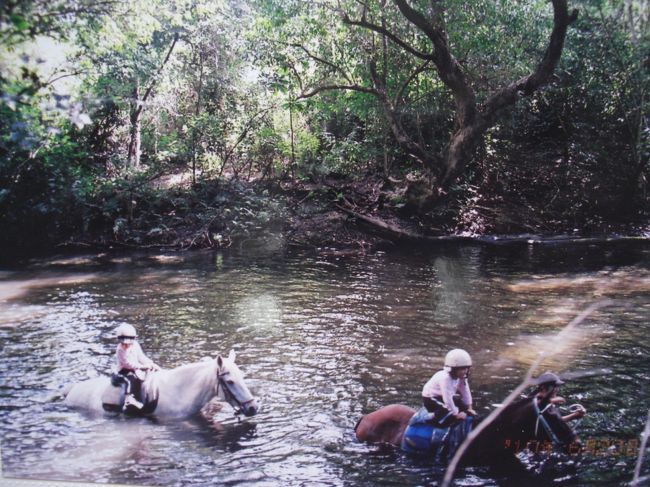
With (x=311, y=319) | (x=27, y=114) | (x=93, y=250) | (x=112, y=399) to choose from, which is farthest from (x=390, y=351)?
(x=27, y=114)

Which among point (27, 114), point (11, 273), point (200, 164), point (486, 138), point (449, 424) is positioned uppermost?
point (486, 138)

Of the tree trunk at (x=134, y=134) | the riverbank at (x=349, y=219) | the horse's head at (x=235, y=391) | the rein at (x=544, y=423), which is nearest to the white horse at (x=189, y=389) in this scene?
the horse's head at (x=235, y=391)

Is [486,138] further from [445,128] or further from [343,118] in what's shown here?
[343,118]

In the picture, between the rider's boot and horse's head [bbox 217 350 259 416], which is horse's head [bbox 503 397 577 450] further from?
the rider's boot

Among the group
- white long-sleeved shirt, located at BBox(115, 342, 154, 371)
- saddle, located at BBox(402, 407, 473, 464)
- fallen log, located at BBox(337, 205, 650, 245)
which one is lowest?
saddle, located at BBox(402, 407, 473, 464)

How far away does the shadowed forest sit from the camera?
8.98 meters

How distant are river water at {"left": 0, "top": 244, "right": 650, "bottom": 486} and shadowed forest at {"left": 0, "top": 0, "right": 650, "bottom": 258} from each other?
3.03 ft

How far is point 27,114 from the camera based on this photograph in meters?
2.69

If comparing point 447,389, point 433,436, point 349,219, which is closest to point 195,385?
point 433,436

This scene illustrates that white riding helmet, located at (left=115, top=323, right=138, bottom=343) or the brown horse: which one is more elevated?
white riding helmet, located at (left=115, top=323, right=138, bottom=343)

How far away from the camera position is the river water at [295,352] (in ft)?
11.4

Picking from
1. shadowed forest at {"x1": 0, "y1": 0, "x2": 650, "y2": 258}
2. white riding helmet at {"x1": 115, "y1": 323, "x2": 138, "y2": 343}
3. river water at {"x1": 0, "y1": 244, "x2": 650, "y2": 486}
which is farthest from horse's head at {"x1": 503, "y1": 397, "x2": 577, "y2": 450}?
shadowed forest at {"x1": 0, "y1": 0, "x2": 650, "y2": 258}

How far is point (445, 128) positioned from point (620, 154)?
4.63m

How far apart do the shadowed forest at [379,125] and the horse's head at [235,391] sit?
2291 mm
